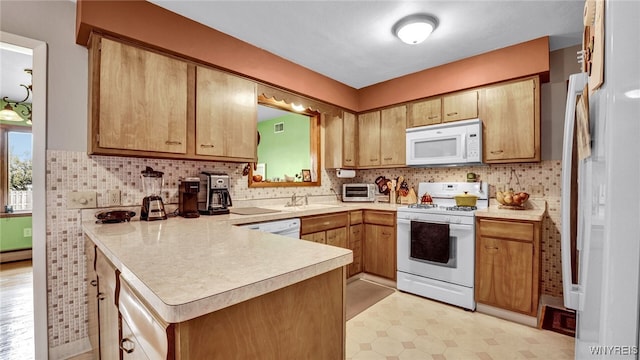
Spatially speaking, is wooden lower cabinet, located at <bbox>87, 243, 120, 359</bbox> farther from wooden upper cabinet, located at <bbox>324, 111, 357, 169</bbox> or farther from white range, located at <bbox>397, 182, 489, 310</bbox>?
wooden upper cabinet, located at <bbox>324, 111, 357, 169</bbox>

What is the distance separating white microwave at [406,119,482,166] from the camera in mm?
2674

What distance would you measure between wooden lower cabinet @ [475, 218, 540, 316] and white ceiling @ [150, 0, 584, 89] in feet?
5.30

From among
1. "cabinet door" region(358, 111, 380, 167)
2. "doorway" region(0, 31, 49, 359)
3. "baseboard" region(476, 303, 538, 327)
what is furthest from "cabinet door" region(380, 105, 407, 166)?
"doorway" region(0, 31, 49, 359)

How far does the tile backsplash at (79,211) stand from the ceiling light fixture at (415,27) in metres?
1.69

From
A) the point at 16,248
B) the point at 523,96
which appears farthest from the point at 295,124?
the point at 16,248

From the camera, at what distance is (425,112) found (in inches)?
122

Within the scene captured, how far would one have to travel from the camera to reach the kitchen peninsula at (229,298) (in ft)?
2.08

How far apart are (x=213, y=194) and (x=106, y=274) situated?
1.15 metres

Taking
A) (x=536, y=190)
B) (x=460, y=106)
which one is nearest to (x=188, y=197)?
(x=460, y=106)

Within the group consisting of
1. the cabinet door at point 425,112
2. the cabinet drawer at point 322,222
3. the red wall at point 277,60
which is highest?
the red wall at point 277,60

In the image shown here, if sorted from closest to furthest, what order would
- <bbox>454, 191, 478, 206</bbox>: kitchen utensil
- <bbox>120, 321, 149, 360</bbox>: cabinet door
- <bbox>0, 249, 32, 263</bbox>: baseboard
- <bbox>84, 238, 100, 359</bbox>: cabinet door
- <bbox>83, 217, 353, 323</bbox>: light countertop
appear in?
<bbox>83, 217, 353, 323</bbox>: light countertop → <bbox>120, 321, 149, 360</bbox>: cabinet door → <bbox>84, 238, 100, 359</bbox>: cabinet door → <bbox>454, 191, 478, 206</bbox>: kitchen utensil → <bbox>0, 249, 32, 263</bbox>: baseboard

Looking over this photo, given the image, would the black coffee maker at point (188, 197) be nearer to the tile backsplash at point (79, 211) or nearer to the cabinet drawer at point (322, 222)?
the tile backsplash at point (79, 211)

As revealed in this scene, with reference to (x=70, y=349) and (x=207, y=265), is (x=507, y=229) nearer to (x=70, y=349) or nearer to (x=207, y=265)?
(x=207, y=265)

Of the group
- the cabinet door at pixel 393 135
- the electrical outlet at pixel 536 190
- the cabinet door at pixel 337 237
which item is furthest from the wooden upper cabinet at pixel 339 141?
the electrical outlet at pixel 536 190
